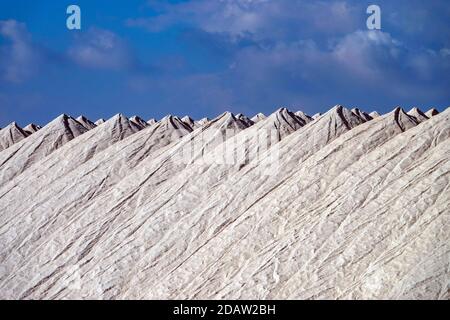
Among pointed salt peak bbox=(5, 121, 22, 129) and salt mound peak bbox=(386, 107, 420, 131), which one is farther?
pointed salt peak bbox=(5, 121, 22, 129)

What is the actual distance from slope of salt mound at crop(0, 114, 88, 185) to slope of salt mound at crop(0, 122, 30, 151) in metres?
3.82

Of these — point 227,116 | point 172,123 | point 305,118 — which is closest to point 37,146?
point 172,123

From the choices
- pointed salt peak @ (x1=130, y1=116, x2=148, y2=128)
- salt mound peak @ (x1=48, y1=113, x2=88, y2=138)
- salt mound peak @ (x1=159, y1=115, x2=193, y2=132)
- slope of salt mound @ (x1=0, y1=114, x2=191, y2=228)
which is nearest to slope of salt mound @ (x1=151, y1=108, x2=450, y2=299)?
slope of salt mound @ (x1=0, y1=114, x2=191, y2=228)

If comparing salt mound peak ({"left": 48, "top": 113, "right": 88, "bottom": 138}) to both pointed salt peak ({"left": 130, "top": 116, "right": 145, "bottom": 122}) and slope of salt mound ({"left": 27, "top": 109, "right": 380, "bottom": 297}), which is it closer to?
pointed salt peak ({"left": 130, "top": 116, "right": 145, "bottom": 122})

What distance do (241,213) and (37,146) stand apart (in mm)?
12084

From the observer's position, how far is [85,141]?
101 feet

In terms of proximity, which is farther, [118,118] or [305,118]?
[305,118]

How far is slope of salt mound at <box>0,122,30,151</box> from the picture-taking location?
36.7 m

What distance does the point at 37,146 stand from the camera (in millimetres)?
32312

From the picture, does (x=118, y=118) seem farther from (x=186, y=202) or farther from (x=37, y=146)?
(x=186, y=202)

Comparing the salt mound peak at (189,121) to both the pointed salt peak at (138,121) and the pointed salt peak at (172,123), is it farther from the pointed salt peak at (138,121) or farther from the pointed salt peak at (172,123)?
the pointed salt peak at (138,121)
